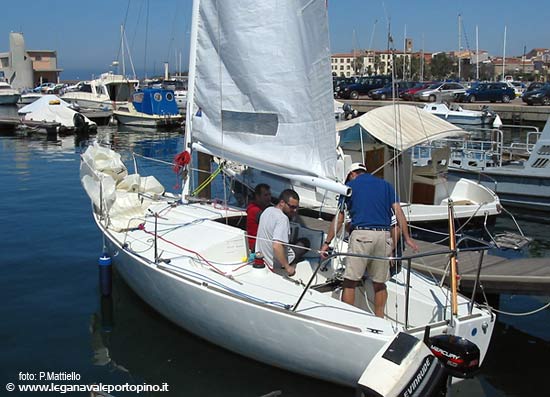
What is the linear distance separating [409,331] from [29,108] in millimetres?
38500

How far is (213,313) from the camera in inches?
285

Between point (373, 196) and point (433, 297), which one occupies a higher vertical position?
point (373, 196)

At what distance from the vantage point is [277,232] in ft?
25.1

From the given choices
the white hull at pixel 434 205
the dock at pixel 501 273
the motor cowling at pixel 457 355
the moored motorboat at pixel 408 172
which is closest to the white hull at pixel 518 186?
the white hull at pixel 434 205

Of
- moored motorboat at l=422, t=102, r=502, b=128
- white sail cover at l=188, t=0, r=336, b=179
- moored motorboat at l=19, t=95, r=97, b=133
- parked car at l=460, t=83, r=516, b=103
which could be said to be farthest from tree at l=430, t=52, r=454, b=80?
white sail cover at l=188, t=0, r=336, b=179

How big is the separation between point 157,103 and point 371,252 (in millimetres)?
35999

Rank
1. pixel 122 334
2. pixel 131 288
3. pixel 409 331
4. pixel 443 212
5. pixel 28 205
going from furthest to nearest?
pixel 28 205 < pixel 443 212 < pixel 131 288 < pixel 122 334 < pixel 409 331

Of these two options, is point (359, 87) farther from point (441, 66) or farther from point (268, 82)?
point (441, 66)

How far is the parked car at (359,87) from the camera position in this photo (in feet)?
172

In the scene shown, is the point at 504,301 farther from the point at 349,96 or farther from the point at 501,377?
the point at 349,96

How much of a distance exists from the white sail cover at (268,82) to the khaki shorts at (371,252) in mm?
1020

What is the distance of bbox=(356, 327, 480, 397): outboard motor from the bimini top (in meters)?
37.0

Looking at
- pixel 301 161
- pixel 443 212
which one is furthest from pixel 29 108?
pixel 301 161

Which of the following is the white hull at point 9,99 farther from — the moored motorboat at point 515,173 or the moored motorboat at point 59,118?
the moored motorboat at point 515,173
